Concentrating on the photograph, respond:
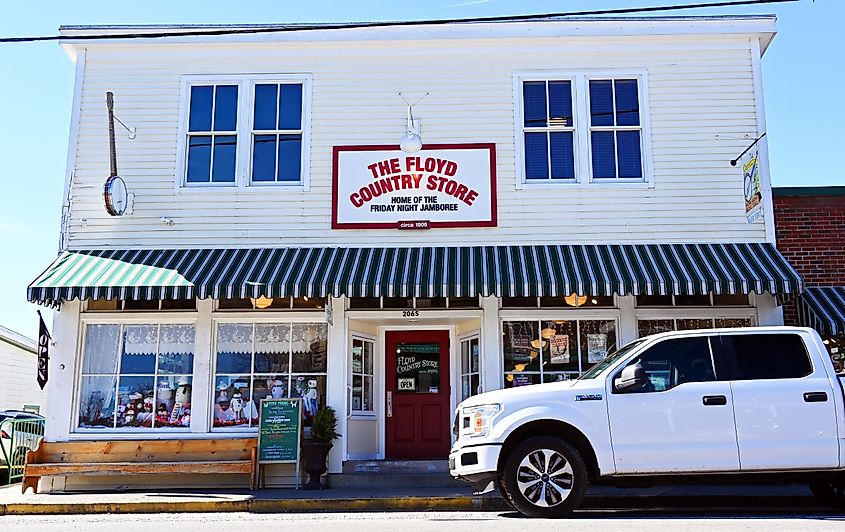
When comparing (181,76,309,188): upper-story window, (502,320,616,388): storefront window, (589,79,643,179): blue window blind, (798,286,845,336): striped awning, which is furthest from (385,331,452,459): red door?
(798,286,845,336): striped awning

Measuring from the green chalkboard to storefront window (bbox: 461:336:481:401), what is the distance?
2768mm

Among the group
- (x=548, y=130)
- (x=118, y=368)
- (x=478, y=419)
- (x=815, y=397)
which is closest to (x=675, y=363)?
(x=815, y=397)

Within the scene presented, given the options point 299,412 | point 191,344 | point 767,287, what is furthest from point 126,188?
point 767,287

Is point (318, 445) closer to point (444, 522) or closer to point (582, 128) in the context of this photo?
point (444, 522)

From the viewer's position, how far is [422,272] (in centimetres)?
1227

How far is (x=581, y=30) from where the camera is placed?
1362cm

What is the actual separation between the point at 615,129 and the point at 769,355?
5.68 metres

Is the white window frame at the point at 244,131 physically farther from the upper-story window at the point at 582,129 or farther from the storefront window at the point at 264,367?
the upper-story window at the point at 582,129

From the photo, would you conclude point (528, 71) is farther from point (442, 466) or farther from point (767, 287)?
point (442, 466)

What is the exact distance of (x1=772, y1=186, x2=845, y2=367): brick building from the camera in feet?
43.7

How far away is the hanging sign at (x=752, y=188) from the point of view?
12430 mm

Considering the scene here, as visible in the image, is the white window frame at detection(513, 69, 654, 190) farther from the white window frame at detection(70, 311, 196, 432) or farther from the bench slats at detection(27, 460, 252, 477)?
the bench slats at detection(27, 460, 252, 477)

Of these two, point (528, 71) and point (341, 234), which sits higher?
point (528, 71)

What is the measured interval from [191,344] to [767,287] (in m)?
8.62
